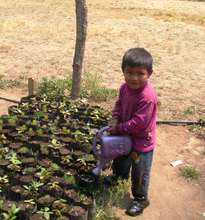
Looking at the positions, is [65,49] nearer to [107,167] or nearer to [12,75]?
[12,75]

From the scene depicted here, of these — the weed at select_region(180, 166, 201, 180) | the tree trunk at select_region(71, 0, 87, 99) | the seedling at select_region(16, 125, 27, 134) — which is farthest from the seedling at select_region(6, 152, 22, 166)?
the tree trunk at select_region(71, 0, 87, 99)

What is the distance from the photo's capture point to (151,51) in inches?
376

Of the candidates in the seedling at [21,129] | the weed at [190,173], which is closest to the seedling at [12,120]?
the seedling at [21,129]

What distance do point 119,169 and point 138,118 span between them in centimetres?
77

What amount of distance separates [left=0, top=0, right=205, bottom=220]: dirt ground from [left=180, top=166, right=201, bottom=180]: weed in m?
0.07

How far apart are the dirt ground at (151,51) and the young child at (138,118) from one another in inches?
11.9

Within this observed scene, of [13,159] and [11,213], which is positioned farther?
[13,159]

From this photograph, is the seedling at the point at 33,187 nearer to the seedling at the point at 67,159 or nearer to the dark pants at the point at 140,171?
the seedling at the point at 67,159

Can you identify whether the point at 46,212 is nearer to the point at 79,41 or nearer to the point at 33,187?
the point at 33,187

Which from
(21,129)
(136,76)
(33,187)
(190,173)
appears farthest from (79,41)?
(33,187)

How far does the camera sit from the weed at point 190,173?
182 inches

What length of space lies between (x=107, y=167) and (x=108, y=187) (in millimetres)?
358

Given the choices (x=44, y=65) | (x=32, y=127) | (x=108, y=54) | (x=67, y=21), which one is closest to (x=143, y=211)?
(x=32, y=127)

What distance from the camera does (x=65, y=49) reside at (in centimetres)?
940
